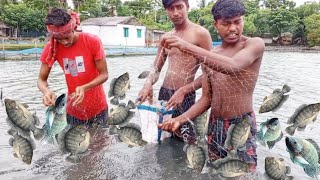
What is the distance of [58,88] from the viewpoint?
14391mm

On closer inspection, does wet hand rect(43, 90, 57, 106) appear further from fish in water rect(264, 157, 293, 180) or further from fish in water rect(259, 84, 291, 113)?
fish in water rect(259, 84, 291, 113)

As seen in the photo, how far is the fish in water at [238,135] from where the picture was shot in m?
3.62

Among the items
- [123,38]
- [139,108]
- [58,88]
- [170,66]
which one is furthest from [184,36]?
[123,38]

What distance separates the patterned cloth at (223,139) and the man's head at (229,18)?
80cm

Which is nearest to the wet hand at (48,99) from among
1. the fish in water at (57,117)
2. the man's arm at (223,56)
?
the fish in water at (57,117)

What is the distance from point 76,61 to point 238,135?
7.48 feet

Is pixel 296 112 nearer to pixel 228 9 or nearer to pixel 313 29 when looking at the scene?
pixel 228 9

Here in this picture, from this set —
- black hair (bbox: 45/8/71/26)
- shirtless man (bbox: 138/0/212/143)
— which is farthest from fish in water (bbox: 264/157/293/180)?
black hair (bbox: 45/8/71/26)

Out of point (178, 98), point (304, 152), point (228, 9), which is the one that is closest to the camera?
point (228, 9)

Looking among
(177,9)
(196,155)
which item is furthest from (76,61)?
(196,155)

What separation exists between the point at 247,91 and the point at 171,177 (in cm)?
174

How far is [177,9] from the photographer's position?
4.93m

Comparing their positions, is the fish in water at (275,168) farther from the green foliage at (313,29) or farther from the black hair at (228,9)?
the green foliage at (313,29)

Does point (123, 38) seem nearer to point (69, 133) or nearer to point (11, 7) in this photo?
point (11, 7)
